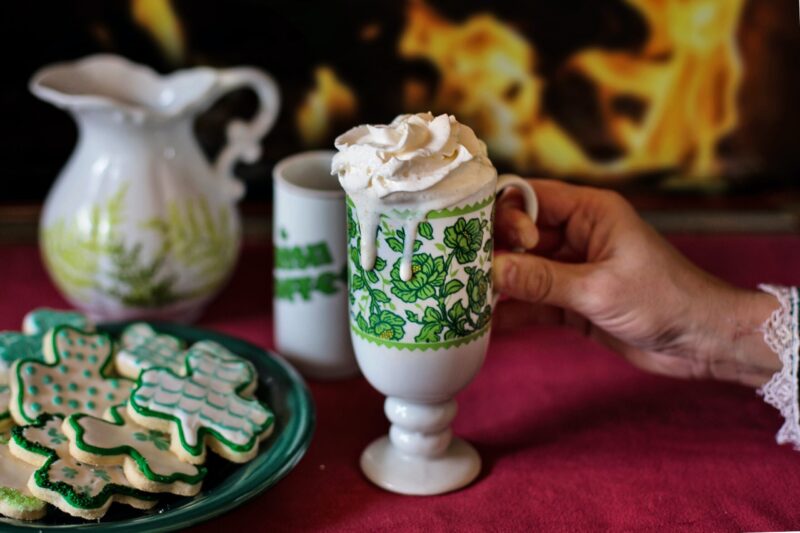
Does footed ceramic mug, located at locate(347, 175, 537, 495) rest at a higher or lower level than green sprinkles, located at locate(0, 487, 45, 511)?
higher

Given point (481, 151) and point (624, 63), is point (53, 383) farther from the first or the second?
point (624, 63)

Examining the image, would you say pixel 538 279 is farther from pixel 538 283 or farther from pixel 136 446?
pixel 136 446

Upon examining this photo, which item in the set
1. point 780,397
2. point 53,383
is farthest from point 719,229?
point 53,383

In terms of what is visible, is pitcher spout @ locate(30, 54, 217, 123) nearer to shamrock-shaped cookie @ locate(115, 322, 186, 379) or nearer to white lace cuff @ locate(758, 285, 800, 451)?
shamrock-shaped cookie @ locate(115, 322, 186, 379)

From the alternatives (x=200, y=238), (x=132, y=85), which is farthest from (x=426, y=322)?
(x=132, y=85)

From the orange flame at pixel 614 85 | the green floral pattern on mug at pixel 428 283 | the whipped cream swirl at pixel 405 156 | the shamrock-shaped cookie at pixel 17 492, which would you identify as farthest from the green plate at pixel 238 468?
the orange flame at pixel 614 85

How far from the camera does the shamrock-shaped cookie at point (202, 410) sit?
2.54 feet

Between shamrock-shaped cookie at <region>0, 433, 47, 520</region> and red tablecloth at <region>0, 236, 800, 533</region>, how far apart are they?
0.12 metres

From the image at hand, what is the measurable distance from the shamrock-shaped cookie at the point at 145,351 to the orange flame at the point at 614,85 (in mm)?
493

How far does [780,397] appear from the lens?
0.86 m

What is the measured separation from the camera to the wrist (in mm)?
862

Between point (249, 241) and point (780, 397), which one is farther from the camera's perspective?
→ point (249, 241)

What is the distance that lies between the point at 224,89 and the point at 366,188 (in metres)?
0.38

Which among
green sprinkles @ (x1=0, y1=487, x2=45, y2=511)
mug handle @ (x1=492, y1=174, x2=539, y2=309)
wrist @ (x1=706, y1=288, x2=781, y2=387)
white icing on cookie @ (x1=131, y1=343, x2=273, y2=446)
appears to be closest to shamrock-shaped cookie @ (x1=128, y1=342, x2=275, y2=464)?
white icing on cookie @ (x1=131, y1=343, x2=273, y2=446)
